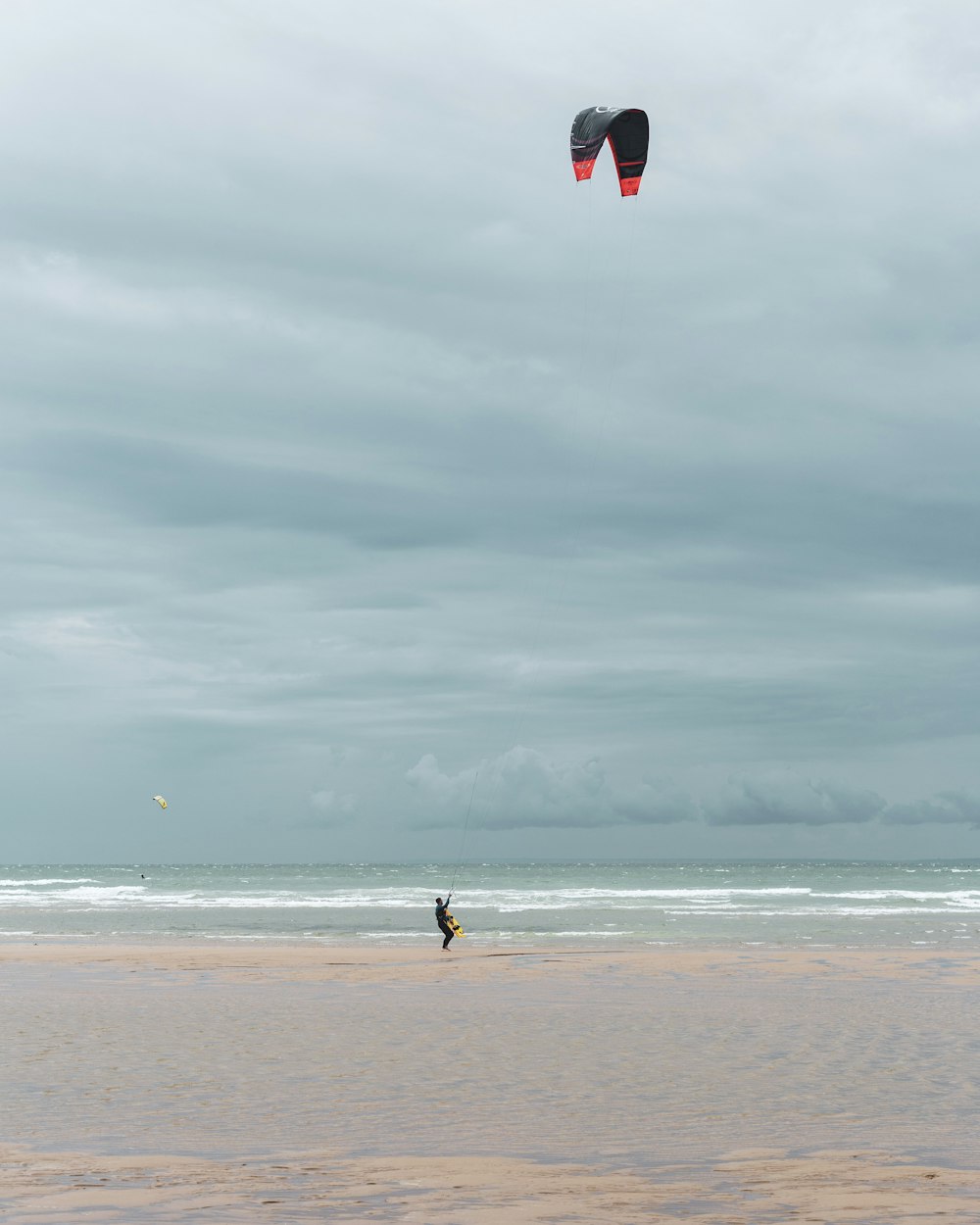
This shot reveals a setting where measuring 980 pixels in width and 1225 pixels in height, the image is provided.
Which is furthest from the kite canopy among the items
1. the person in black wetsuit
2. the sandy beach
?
the person in black wetsuit

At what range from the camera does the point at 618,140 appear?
19.6 m

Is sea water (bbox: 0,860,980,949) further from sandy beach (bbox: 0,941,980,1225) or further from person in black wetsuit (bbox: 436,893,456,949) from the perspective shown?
sandy beach (bbox: 0,941,980,1225)

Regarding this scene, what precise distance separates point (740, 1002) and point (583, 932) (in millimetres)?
Answer: 15750

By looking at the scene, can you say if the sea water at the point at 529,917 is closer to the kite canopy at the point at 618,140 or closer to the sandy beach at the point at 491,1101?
the sandy beach at the point at 491,1101

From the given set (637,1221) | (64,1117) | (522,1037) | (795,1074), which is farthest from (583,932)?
(637,1221)

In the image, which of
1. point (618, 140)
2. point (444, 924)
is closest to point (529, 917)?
point (444, 924)

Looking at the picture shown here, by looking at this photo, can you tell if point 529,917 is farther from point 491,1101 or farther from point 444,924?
point 491,1101

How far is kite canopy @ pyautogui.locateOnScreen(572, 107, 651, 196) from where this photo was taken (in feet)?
63.0

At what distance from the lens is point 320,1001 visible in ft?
58.4

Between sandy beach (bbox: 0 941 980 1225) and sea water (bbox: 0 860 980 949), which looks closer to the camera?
sandy beach (bbox: 0 941 980 1225)

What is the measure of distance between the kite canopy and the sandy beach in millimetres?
12933

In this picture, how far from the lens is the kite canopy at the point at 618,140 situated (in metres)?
19.2

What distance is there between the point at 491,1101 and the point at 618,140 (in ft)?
50.5

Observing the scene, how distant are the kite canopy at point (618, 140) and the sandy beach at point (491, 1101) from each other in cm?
1293
